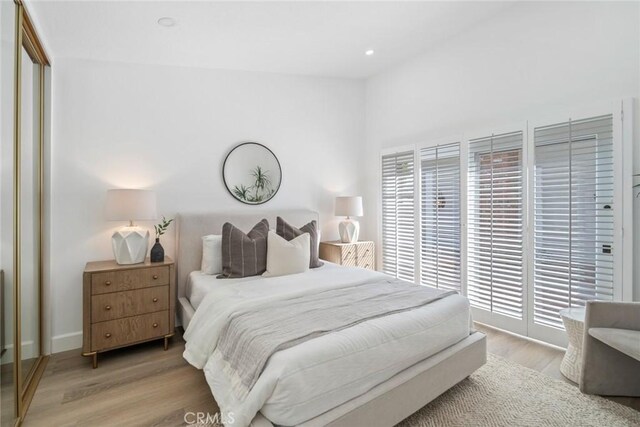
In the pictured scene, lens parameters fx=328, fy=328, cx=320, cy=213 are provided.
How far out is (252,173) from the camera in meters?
3.80

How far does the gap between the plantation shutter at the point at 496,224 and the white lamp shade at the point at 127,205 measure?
3.11 meters

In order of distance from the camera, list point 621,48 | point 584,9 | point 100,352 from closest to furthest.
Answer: point 621,48 < point 584,9 < point 100,352

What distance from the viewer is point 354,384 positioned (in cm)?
160

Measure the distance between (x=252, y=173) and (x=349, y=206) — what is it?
1269mm

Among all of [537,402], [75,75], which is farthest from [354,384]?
[75,75]

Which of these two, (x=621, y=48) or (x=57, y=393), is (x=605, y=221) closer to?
(x=621, y=48)

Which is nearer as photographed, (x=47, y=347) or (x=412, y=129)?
(x=47, y=347)

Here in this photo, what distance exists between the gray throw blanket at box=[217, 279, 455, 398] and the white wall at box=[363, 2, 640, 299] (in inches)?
72.4

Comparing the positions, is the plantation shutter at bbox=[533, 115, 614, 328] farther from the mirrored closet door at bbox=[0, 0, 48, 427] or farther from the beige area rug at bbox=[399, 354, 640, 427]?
the mirrored closet door at bbox=[0, 0, 48, 427]

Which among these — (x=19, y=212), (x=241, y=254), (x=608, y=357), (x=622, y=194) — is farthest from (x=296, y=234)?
(x=622, y=194)

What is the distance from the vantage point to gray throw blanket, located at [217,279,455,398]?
163 centimetres

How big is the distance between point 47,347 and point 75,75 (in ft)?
7.92

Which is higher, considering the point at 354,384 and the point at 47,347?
the point at 354,384

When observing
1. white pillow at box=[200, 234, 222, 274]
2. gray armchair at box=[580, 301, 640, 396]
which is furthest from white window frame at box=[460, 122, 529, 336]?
white pillow at box=[200, 234, 222, 274]
